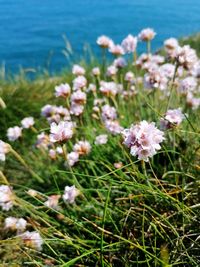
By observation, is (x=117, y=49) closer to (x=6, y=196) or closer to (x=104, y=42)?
(x=104, y=42)

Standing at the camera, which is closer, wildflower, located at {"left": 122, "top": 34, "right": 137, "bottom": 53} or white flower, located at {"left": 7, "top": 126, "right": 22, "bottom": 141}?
white flower, located at {"left": 7, "top": 126, "right": 22, "bottom": 141}

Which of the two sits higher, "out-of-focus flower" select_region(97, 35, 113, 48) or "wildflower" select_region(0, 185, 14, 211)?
"out-of-focus flower" select_region(97, 35, 113, 48)

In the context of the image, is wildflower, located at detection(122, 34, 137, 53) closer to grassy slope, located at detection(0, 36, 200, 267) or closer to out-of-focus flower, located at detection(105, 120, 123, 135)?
grassy slope, located at detection(0, 36, 200, 267)

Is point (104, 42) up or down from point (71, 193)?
up

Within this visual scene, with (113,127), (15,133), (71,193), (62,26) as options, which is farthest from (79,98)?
(62,26)

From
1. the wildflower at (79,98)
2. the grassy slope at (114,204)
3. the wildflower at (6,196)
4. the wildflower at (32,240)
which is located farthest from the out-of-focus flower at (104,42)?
the wildflower at (32,240)

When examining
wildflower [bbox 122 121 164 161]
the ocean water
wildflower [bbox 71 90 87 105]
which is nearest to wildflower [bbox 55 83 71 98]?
wildflower [bbox 71 90 87 105]
